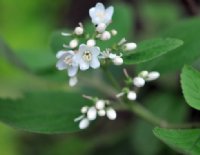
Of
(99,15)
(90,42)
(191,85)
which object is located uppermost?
(99,15)

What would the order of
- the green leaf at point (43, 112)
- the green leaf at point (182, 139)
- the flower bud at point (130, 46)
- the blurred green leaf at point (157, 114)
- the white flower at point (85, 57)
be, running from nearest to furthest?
1. the green leaf at point (182, 139)
2. the white flower at point (85, 57)
3. the flower bud at point (130, 46)
4. the green leaf at point (43, 112)
5. the blurred green leaf at point (157, 114)

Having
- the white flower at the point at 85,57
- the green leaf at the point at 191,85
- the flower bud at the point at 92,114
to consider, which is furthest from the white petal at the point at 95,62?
the green leaf at the point at 191,85

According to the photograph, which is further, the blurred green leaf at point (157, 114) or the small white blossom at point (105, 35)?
the blurred green leaf at point (157, 114)

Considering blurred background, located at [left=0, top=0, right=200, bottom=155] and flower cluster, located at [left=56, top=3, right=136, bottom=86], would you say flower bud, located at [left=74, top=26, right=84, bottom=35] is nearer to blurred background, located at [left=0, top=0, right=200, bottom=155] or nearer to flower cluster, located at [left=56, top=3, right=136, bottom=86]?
flower cluster, located at [left=56, top=3, right=136, bottom=86]

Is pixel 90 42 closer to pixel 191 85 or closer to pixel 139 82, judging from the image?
pixel 139 82

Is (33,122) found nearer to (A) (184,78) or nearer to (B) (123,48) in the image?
(B) (123,48)

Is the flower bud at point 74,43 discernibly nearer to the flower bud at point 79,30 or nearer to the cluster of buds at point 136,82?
the flower bud at point 79,30

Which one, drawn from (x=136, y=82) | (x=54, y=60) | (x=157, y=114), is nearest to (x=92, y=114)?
(x=136, y=82)
